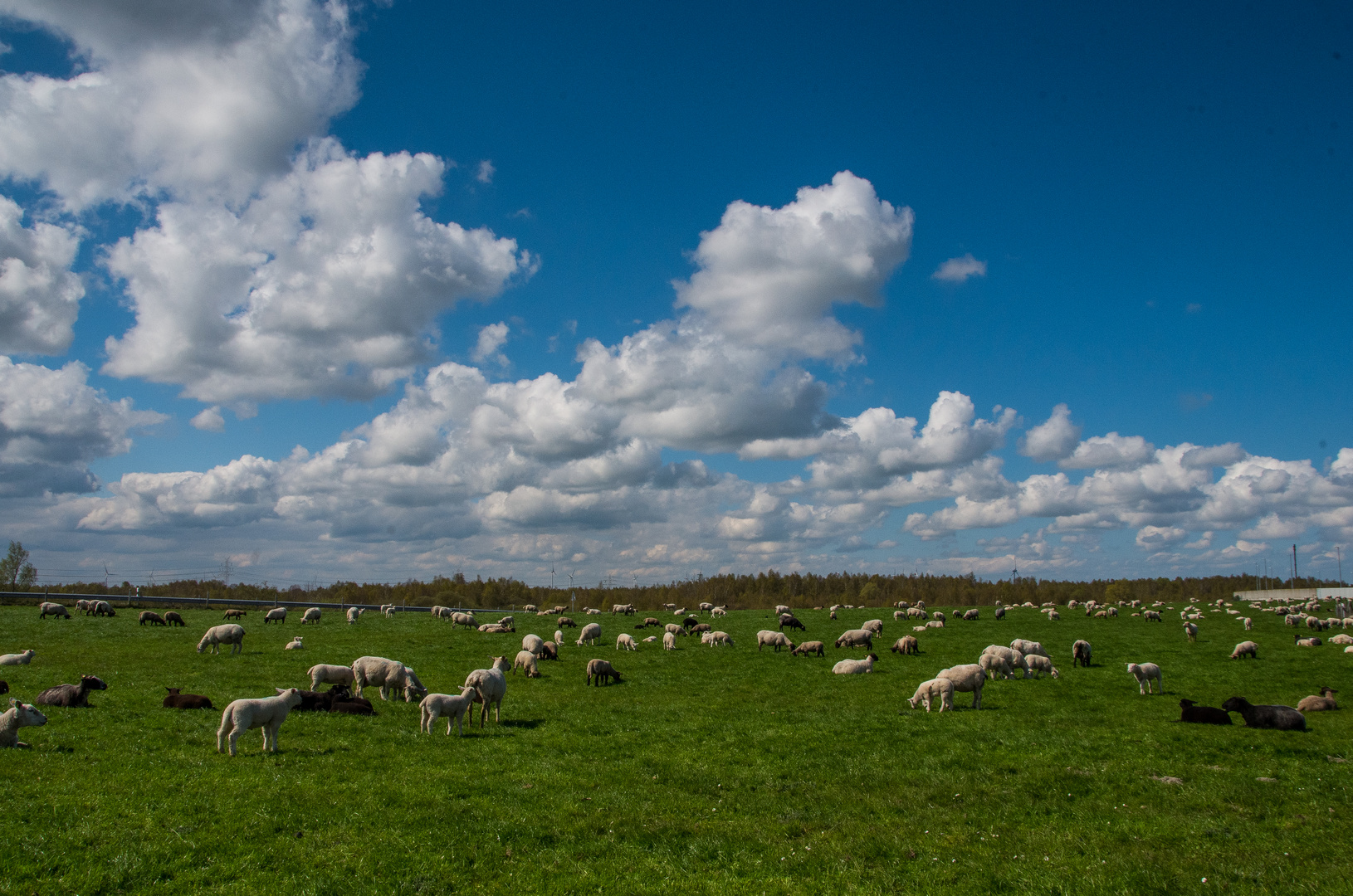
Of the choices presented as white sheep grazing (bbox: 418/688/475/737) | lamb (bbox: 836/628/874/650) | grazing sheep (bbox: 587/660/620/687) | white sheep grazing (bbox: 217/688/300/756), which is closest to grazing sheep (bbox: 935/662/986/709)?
grazing sheep (bbox: 587/660/620/687)

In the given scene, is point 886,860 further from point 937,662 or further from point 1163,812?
point 937,662

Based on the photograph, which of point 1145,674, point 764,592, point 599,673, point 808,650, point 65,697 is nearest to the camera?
point 65,697

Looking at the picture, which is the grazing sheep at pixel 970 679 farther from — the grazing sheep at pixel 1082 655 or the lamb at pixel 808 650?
the lamb at pixel 808 650

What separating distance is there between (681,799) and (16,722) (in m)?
14.7

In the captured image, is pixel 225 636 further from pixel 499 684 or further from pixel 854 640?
pixel 854 640

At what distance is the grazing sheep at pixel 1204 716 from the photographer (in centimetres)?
2019

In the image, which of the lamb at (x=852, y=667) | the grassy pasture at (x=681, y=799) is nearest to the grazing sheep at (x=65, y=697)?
the grassy pasture at (x=681, y=799)

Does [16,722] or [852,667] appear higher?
[16,722]

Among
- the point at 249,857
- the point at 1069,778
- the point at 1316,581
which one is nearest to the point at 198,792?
the point at 249,857

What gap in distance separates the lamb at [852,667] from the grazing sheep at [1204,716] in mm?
12515

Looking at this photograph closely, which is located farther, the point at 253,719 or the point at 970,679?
the point at 970,679

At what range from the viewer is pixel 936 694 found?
22.9m

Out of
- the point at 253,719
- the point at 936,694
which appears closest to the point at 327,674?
the point at 253,719

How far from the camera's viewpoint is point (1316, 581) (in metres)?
182
